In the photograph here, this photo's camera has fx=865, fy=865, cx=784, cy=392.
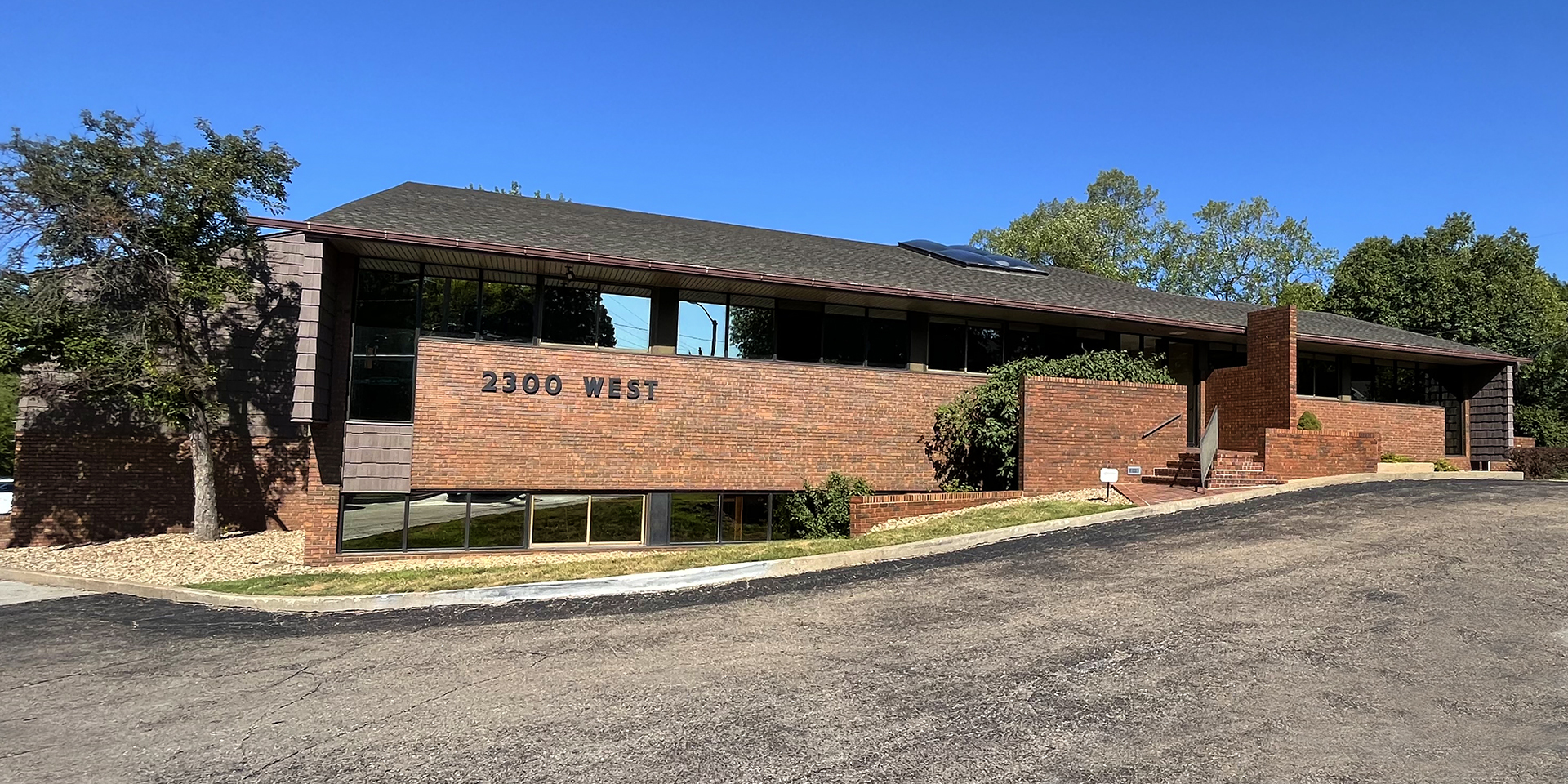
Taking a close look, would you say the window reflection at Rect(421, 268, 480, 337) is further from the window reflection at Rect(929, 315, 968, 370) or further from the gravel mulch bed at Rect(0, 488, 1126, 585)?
the window reflection at Rect(929, 315, 968, 370)

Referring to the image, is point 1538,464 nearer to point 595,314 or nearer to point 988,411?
point 988,411

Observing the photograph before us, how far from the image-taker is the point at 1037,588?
9.11 meters

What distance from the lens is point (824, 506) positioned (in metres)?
15.7

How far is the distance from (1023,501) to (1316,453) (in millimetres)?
6320

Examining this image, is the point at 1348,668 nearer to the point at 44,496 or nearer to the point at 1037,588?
the point at 1037,588

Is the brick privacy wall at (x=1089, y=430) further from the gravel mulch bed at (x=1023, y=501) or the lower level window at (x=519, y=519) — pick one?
the lower level window at (x=519, y=519)

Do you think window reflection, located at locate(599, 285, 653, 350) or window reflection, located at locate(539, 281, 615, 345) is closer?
window reflection, located at locate(539, 281, 615, 345)

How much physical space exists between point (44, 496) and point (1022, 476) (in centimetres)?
1734

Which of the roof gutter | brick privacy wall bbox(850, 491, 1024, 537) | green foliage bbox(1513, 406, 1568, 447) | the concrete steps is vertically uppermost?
the roof gutter

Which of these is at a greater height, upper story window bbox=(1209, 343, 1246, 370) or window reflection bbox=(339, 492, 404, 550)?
upper story window bbox=(1209, 343, 1246, 370)

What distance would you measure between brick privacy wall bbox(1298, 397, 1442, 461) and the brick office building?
232 cm

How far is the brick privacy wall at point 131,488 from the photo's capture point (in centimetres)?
1528

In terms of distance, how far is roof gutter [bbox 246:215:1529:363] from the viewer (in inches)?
508

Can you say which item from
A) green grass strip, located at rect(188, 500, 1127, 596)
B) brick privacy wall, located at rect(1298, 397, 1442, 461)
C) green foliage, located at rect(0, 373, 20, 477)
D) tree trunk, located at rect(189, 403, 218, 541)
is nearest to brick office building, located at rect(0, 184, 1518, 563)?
tree trunk, located at rect(189, 403, 218, 541)
